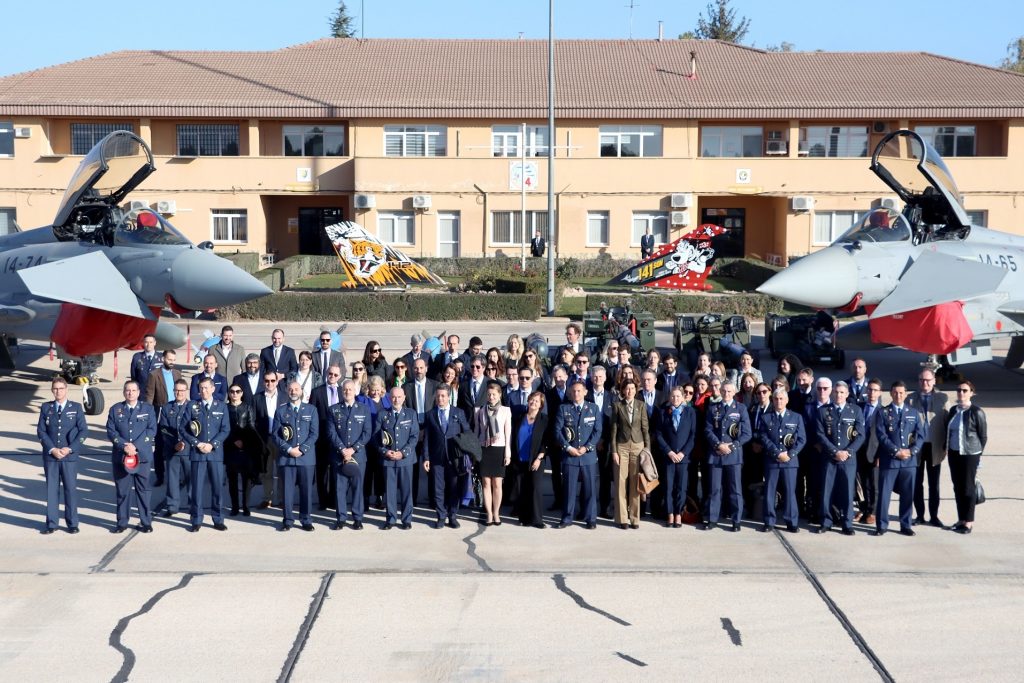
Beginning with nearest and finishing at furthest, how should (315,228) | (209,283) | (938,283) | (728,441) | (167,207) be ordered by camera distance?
1. (728,441)
2. (209,283)
3. (938,283)
4. (167,207)
5. (315,228)

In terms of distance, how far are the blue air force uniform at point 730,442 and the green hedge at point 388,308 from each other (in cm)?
1805

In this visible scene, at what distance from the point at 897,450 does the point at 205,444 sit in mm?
6464

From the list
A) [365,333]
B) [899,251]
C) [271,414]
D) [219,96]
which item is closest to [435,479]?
[271,414]

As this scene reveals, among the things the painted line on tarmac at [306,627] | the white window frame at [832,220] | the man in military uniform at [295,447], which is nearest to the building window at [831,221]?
the white window frame at [832,220]

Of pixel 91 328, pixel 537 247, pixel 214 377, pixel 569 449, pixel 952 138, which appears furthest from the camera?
pixel 952 138

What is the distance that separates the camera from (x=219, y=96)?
38875 mm

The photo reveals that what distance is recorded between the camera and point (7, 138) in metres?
38.7

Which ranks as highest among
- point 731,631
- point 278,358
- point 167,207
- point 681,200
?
point 681,200

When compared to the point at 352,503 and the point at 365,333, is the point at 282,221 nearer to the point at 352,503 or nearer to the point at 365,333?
the point at 365,333

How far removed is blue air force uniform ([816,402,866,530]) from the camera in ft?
34.3

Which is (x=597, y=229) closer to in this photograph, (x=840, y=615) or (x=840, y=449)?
(x=840, y=449)

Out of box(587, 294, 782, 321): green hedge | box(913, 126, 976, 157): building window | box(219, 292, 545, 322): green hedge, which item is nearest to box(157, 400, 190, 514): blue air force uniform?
box(219, 292, 545, 322): green hedge

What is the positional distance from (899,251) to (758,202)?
2614cm

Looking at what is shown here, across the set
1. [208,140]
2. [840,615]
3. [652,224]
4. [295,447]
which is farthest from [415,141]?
[840,615]
